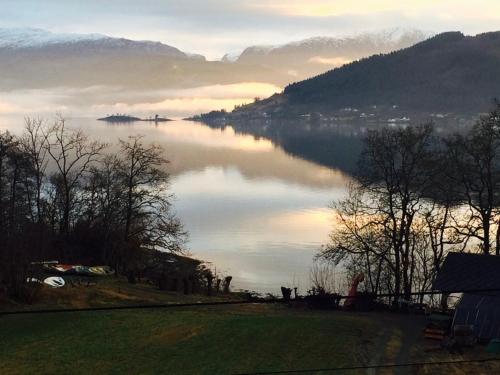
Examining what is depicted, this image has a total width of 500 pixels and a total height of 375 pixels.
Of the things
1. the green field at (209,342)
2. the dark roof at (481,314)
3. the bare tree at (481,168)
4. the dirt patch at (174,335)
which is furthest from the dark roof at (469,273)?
the dirt patch at (174,335)

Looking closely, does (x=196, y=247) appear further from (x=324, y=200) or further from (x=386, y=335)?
(x=386, y=335)

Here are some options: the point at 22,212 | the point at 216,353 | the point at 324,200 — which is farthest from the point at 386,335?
the point at 324,200

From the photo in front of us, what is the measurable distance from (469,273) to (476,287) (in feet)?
3.90

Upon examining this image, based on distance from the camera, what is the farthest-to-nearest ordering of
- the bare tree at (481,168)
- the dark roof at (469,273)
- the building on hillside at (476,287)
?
the bare tree at (481,168), the dark roof at (469,273), the building on hillside at (476,287)

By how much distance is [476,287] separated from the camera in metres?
30.3

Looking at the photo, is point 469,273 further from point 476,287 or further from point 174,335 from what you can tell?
point 174,335

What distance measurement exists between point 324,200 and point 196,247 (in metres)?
32.7

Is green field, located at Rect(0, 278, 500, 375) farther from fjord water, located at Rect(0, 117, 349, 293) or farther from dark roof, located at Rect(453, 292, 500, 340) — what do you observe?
fjord water, located at Rect(0, 117, 349, 293)

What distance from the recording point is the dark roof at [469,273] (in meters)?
30.6

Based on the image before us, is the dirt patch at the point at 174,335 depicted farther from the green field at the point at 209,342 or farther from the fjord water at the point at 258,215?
the fjord water at the point at 258,215

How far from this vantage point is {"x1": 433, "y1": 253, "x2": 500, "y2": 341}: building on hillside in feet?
91.1

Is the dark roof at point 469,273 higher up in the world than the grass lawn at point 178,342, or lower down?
higher up

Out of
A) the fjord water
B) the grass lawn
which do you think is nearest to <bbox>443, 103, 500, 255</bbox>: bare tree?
the grass lawn

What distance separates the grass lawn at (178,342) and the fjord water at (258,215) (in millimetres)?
21736
